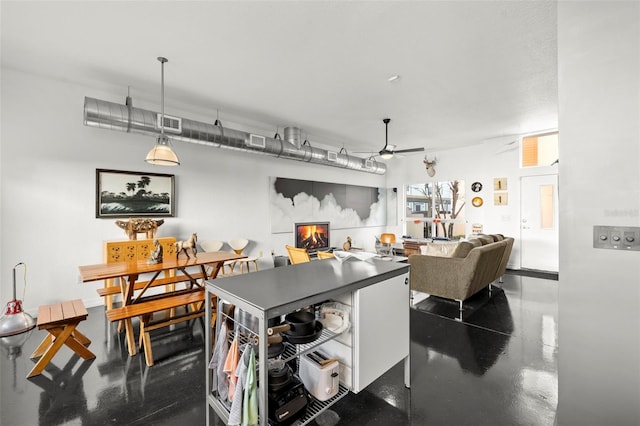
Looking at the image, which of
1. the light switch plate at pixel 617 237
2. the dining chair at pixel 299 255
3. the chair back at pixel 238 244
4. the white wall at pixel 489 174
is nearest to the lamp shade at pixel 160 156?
the dining chair at pixel 299 255

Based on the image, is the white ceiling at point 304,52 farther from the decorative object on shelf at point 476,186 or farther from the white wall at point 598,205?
the decorative object on shelf at point 476,186

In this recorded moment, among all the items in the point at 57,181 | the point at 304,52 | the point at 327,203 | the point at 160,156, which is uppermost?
the point at 304,52

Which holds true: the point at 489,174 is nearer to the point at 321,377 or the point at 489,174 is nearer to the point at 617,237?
the point at 617,237

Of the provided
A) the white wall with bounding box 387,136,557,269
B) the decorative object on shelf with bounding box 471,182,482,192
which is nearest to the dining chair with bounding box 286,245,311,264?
the white wall with bounding box 387,136,557,269

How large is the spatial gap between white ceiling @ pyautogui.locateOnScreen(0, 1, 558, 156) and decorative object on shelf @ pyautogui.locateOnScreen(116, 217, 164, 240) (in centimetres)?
178

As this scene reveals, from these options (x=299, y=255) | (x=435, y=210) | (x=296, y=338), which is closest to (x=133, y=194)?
(x=299, y=255)

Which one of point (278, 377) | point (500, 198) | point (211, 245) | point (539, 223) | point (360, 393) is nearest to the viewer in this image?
point (278, 377)

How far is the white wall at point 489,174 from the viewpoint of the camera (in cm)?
625

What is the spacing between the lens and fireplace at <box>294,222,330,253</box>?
20.6 feet

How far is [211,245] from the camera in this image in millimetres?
4742

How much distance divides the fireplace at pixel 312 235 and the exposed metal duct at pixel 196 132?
5.09 ft

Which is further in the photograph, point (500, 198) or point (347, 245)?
point (347, 245)

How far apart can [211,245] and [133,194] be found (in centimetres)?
139

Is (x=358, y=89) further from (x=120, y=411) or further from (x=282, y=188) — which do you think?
(x=120, y=411)
